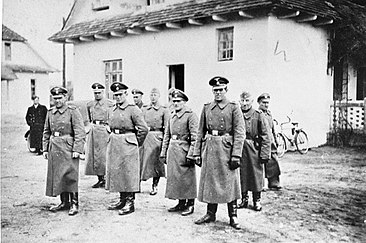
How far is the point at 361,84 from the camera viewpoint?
16.4 feet

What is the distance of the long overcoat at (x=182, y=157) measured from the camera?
4484 mm

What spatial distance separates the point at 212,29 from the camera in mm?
8477

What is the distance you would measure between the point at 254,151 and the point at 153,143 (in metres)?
1.45

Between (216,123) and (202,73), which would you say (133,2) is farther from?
(216,123)

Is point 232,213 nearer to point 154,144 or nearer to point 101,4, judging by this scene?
point 154,144

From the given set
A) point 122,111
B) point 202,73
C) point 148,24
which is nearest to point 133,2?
point 148,24

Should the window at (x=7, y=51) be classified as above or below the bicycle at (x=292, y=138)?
above

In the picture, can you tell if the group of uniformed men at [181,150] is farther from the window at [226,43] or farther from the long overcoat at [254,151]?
the window at [226,43]

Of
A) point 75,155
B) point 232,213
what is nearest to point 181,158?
point 232,213

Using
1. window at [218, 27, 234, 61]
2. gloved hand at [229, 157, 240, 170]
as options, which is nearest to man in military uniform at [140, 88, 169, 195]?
gloved hand at [229, 157, 240, 170]

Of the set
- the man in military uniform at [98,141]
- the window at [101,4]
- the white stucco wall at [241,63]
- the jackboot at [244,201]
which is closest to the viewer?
the jackboot at [244,201]

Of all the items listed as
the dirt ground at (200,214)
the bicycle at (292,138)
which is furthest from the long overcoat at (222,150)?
the bicycle at (292,138)

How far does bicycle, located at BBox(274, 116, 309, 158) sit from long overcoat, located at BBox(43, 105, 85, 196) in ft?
8.48

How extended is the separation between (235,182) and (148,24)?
5.91 meters
